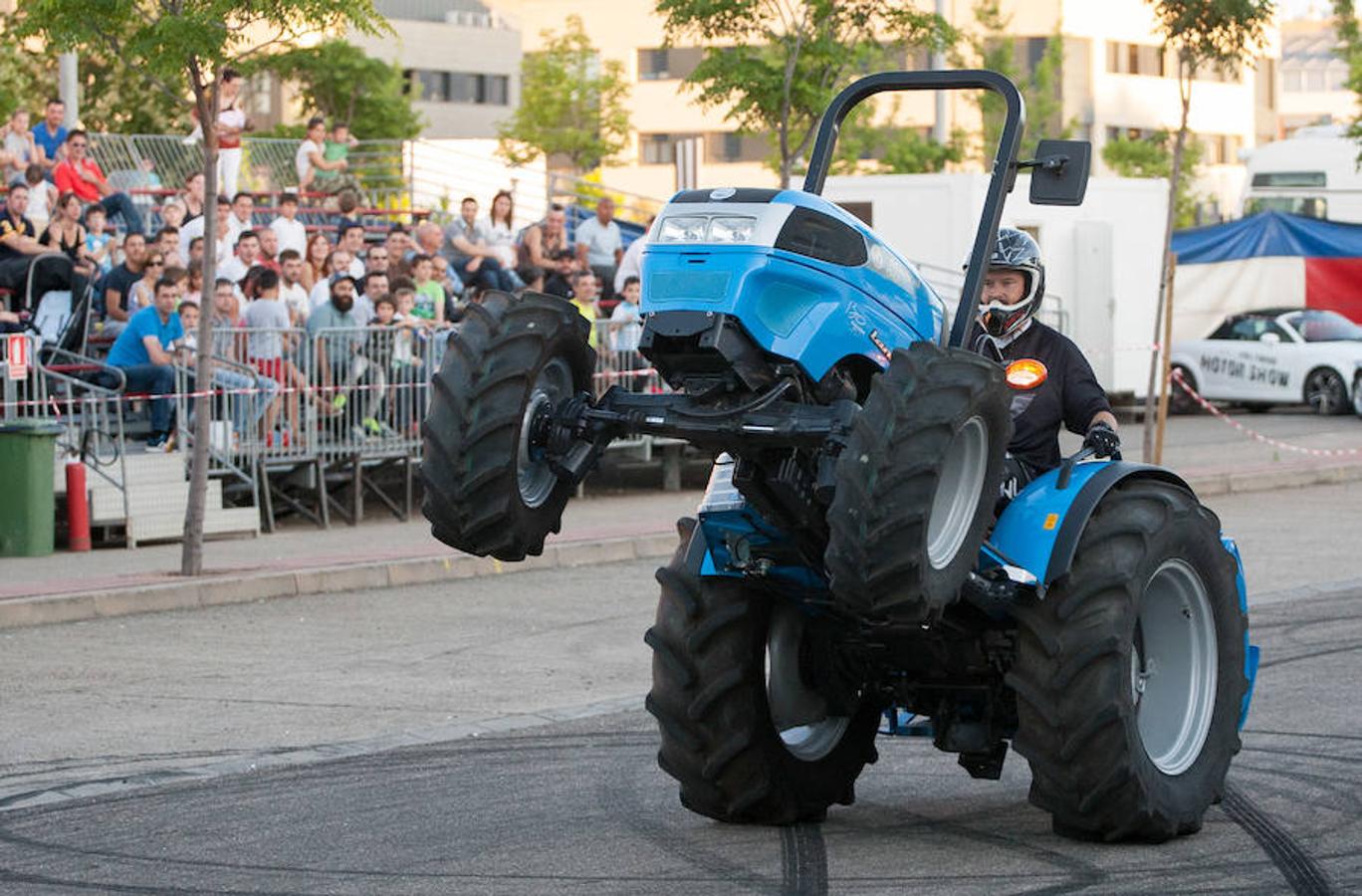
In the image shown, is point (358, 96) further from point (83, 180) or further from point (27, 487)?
point (27, 487)

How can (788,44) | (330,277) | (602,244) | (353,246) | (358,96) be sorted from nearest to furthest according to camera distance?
(330,277) < (353,246) < (788,44) < (602,244) < (358,96)

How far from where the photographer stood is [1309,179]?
140 feet

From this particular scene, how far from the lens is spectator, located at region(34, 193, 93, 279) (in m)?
21.0

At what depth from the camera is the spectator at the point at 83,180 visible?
2312cm

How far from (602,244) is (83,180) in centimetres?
619

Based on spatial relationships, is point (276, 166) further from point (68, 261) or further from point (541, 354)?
point (541, 354)

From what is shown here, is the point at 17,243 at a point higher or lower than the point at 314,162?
lower

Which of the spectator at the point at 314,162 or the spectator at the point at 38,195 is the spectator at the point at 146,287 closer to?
the spectator at the point at 38,195

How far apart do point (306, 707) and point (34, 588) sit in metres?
4.31

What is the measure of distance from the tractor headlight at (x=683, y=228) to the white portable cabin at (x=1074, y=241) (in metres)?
21.2

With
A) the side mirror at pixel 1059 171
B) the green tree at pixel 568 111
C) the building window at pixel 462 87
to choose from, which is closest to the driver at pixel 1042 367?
the side mirror at pixel 1059 171

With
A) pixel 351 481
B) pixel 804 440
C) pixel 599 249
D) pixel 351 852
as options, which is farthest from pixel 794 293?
pixel 599 249

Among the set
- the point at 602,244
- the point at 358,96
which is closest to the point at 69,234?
the point at 602,244

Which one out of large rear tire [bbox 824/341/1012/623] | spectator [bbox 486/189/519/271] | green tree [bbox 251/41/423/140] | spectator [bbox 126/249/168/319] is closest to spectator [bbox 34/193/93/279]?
spectator [bbox 126/249/168/319]
